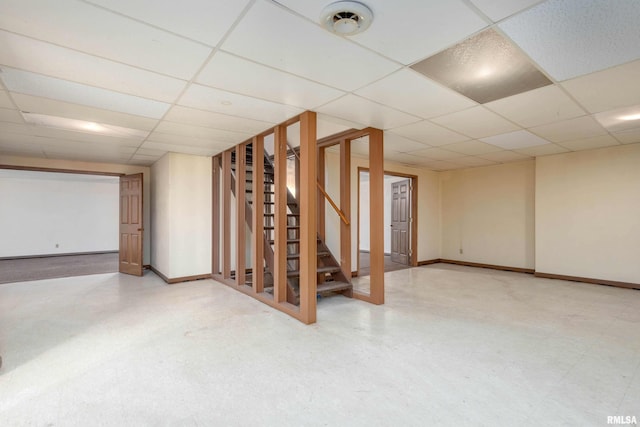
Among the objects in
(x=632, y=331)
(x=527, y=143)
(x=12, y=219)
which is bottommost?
(x=632, y=331)

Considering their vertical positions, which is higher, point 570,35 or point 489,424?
point 570,35

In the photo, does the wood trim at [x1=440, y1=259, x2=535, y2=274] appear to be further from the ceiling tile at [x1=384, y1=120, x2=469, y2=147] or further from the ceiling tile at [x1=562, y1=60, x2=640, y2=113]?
the ceiling tile at [x1=562, y1=60, x2=640, y2=113]

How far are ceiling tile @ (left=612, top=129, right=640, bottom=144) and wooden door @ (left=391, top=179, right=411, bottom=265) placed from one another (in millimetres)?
3764

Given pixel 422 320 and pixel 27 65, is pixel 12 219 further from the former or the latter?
pixel 422 320

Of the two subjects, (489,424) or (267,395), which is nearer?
(489,424)

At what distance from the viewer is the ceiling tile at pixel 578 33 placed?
171 centimetres

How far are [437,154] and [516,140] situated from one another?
133cm

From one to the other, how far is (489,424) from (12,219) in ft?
39.1

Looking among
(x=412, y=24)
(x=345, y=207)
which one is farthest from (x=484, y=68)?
(x=345, y=207)

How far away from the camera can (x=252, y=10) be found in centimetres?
170

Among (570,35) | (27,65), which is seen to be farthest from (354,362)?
(27,65)

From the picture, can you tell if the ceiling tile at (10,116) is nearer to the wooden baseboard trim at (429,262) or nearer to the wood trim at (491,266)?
the wooden baseboard trim at (429,262)

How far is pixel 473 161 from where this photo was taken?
640 centimetres

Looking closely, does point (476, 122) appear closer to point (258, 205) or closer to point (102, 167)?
point (258, 205)
